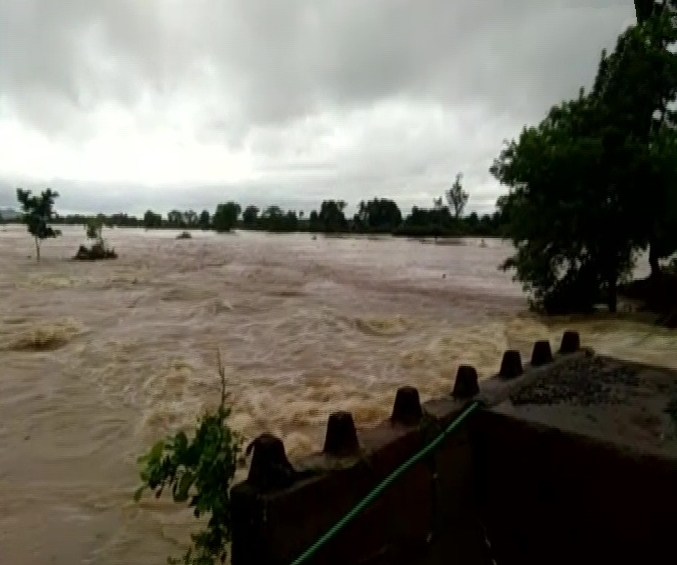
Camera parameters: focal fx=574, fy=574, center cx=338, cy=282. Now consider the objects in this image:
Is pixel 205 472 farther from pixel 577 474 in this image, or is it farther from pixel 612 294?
pixel 612 294

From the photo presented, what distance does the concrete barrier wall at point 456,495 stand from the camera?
6.49 feet

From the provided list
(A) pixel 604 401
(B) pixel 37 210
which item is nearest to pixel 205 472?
(A) pixel 604 401

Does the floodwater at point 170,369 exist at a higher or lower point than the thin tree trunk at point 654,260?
lower

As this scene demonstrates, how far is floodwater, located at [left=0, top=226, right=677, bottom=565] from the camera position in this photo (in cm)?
444

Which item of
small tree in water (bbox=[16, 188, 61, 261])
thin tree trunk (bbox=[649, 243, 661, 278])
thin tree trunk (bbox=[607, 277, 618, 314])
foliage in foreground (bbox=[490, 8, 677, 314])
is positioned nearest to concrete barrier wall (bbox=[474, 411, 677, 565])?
foliage in foreground (bbox=[490, 8, 677, 314])

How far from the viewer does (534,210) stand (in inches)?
577

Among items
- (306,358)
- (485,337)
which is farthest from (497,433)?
(485,337)

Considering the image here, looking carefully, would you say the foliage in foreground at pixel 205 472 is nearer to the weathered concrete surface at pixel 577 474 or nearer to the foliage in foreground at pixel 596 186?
the weathered concrete surface at pixel 577 474

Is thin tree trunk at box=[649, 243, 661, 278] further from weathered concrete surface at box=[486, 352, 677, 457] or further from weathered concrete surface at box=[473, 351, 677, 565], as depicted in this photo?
weathered concrete surface at box=[473, 351, 677, 565]

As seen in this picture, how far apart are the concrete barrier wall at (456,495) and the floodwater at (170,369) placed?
7.45ft

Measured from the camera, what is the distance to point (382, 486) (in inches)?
86.3

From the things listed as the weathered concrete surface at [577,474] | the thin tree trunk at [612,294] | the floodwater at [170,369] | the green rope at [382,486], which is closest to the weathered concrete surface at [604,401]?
the weathered concrete surface at [577,474]

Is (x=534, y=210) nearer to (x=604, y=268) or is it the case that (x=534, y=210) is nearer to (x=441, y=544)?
(x=604, y=268)

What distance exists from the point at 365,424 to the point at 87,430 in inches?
121
